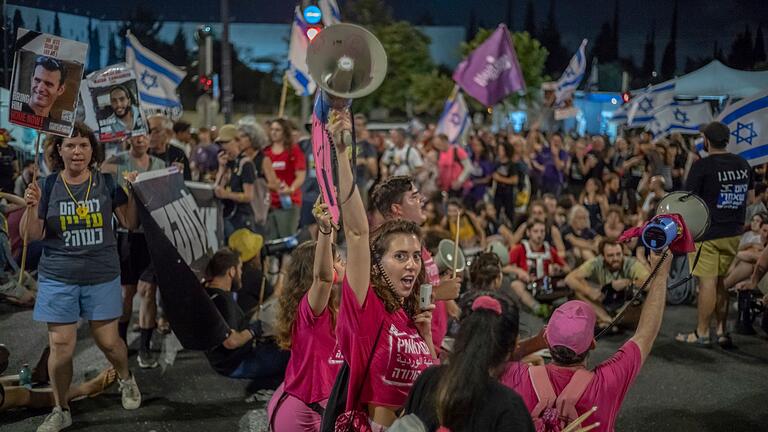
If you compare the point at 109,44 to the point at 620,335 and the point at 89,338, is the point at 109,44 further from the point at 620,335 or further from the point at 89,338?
the point at 620,335

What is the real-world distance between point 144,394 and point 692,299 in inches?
250

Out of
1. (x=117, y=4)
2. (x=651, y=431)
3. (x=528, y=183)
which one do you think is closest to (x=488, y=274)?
(x=651, y=431)

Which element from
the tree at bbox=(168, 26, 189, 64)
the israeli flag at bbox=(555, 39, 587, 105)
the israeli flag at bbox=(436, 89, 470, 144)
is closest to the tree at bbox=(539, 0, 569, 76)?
the tree at bbox=(168, 26, 189, 64)

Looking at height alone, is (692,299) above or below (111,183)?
below

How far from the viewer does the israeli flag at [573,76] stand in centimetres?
1712

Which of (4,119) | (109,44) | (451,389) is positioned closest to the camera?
(451,389)

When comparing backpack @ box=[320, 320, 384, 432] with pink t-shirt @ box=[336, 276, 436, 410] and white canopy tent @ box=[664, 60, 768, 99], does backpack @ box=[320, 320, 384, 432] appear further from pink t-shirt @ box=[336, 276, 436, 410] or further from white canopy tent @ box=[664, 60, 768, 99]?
white canopy tent @ box=[664, 60, 768, 99]

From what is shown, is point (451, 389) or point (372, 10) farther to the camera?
point (372, 10)

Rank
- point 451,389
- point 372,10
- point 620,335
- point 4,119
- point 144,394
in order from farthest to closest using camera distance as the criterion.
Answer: point 372,10 < point 4,119 < point 620,335 < point 144,394 < point 451,389

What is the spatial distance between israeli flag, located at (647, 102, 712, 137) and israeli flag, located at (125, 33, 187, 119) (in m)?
7.94

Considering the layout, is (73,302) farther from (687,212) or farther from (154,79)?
(154,79)

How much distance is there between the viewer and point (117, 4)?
1758 cm

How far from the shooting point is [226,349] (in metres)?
5.83

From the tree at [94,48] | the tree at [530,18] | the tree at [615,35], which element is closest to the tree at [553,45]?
the tree at [530,18]
